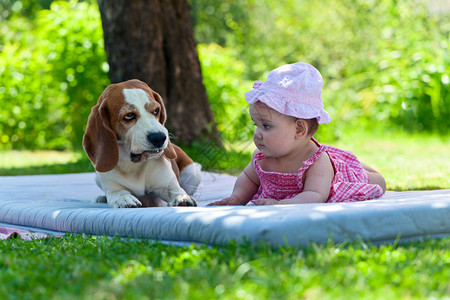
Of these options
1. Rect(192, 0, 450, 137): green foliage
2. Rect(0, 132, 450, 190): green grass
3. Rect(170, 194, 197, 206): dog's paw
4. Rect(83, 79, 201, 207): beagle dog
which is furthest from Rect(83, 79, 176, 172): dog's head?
Rect(192, 0, 450, 137): green foliage

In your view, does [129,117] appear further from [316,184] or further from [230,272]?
[230,272]

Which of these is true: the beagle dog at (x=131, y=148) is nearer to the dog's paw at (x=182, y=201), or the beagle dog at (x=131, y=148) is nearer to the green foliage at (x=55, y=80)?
the dog's paw at (x=182, y=201)

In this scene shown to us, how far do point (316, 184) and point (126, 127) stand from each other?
46.7 inches

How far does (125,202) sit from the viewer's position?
3.49 m

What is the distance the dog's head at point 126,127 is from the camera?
11.3 feet

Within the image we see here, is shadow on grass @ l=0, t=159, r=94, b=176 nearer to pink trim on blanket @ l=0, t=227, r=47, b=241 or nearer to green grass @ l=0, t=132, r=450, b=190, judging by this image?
green grass @ l=0, t=132, r=450, b=190

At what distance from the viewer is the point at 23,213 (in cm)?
371

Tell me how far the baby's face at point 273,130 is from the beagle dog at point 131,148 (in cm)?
56

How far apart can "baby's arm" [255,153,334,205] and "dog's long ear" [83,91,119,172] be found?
917 millimetres

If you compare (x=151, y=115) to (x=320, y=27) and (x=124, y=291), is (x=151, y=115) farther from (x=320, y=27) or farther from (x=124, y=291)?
(x=320, y=27)

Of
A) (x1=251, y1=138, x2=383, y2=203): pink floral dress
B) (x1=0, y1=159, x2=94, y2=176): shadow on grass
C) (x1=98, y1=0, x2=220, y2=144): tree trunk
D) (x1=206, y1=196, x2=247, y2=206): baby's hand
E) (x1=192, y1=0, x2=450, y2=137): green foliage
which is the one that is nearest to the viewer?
(x1=251, y1=138, x2=383, y2=203): pink floral dress

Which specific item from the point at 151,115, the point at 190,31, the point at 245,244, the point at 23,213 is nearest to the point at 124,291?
the point at 245,244

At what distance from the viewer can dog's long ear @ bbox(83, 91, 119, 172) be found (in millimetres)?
3547

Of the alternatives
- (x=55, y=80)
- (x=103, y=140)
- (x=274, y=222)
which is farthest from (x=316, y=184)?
(x=55, y=80)
